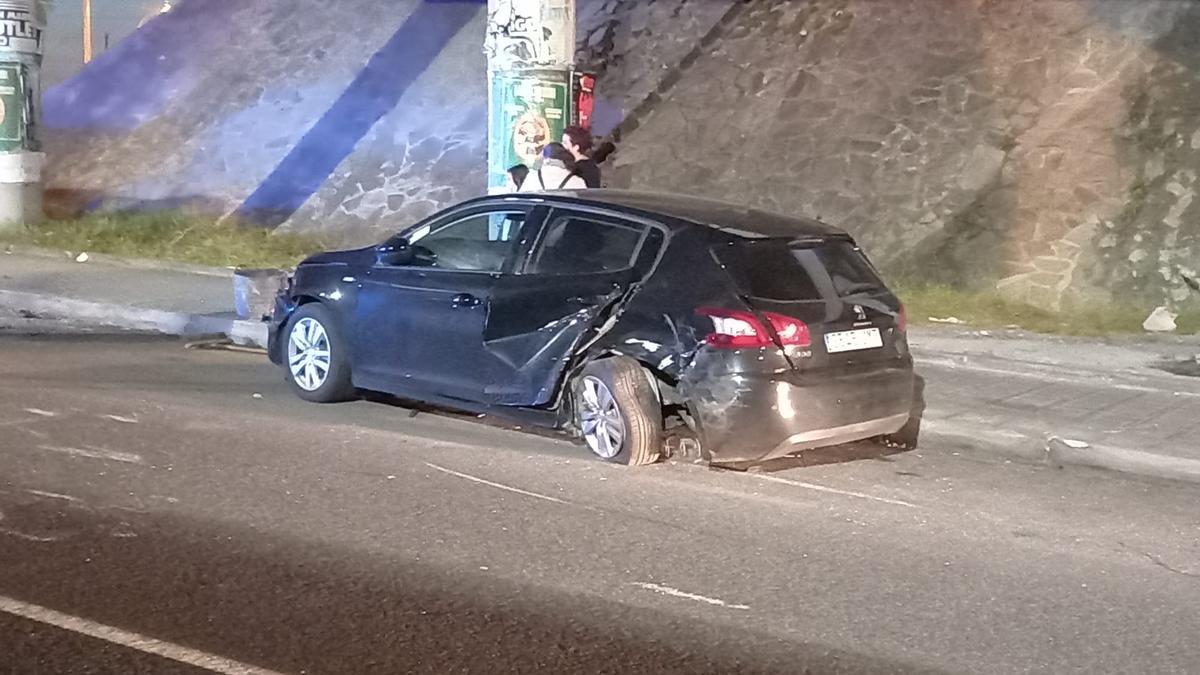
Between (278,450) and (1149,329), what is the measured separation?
27.8 feet

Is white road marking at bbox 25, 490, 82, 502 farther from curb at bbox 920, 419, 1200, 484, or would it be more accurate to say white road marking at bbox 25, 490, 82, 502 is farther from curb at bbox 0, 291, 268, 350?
curb at bbox 920, 419, 1200, 484

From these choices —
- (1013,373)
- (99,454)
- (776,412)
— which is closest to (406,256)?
(99,454)

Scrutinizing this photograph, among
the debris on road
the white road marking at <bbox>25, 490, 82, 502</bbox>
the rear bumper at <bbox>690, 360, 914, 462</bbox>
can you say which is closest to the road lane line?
the white road marking at <bbox>25, 490, 82, 502</bbox>

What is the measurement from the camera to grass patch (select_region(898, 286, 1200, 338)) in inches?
500

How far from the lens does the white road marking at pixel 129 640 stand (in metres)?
4.66

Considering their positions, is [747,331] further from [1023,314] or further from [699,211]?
[1023,314]

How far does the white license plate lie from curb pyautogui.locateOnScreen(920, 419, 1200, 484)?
137cm

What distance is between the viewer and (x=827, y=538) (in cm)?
654

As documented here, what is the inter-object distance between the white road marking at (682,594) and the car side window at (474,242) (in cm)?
301

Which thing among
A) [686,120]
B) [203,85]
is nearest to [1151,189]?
[686,120]

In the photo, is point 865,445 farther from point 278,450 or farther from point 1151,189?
point 1151,189

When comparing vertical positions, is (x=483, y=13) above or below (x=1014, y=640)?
above

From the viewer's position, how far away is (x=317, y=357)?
→ 362 inches

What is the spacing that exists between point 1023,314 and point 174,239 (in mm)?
10685
